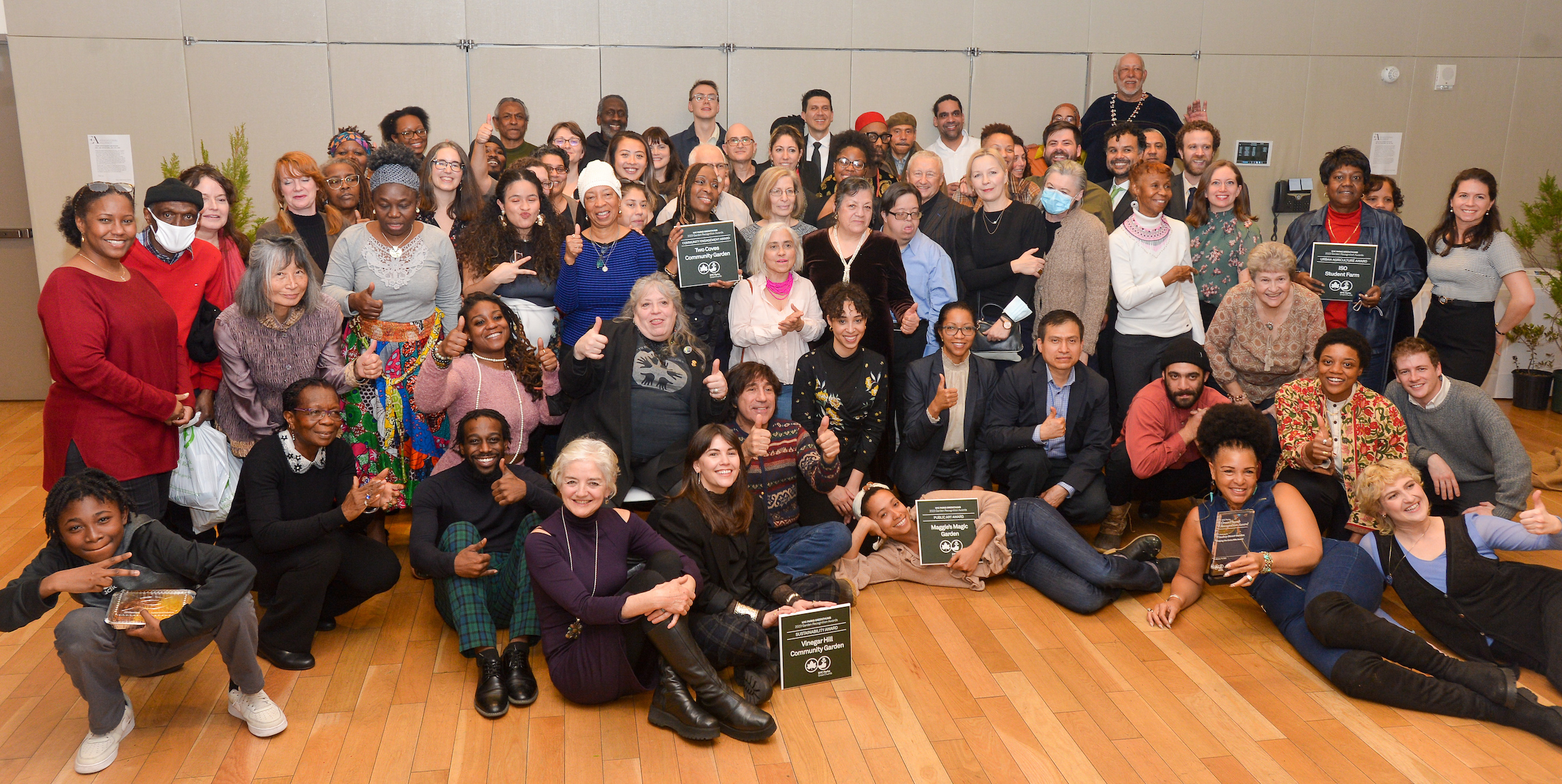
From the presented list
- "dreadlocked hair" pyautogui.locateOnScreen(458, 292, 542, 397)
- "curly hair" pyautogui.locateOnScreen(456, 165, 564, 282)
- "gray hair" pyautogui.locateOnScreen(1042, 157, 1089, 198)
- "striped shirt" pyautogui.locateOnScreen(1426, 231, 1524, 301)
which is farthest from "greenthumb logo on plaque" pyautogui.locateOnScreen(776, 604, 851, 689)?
"striped shirt" pyautogui.locateOnScreen(1426, 231, 1524, 301)

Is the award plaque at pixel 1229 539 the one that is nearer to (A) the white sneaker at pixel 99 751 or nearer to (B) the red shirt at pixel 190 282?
(A) the white sneaker at pixel 99 751

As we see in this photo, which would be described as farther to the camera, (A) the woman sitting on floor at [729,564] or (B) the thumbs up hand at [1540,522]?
(B) the thumbs up hand at [1540,522]

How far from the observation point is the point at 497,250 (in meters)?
4.82

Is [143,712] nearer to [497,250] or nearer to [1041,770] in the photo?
[497,250]

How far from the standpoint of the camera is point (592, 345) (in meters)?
4.40

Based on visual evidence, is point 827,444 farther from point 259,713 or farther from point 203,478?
point 203,478

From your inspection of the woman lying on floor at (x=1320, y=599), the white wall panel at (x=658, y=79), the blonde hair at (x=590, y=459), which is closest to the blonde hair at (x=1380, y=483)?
the woman lying on floor at (x=1320, y=599)

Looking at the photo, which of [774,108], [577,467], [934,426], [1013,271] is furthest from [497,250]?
[774,108]

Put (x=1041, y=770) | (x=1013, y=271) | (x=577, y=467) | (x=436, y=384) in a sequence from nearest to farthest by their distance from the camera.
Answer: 1. (x=1041, y=770)
2. (x=577, y=467)
3. (x=436, y=384)
4. (x=1013, y=271)

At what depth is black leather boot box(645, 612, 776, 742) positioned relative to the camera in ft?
10.8

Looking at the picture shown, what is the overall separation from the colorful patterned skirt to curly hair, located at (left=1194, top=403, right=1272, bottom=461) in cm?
317

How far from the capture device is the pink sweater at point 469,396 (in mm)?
4250

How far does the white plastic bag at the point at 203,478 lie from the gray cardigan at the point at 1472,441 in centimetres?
487

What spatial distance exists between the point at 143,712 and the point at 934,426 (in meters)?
3.20
